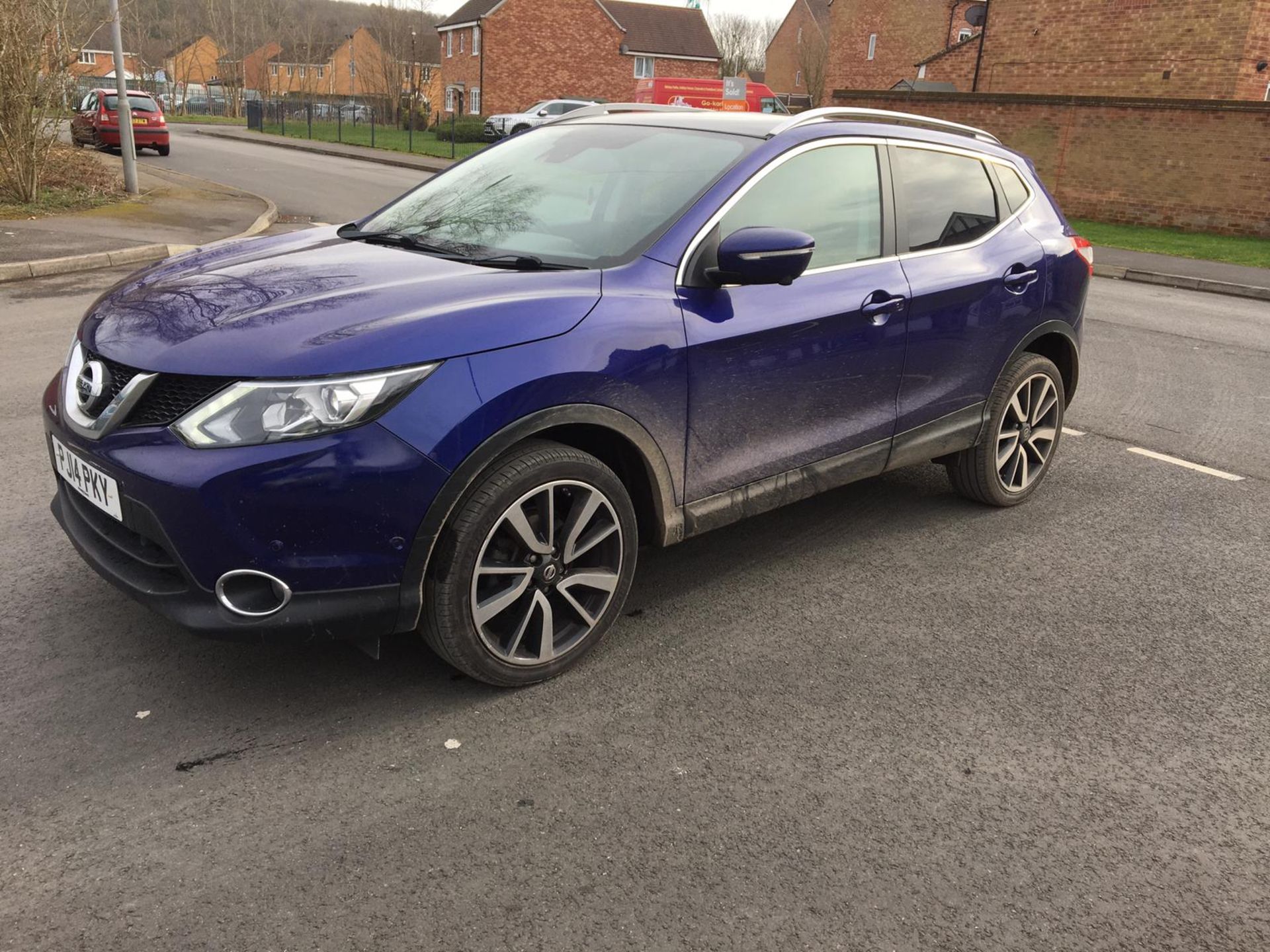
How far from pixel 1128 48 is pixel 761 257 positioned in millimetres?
29369

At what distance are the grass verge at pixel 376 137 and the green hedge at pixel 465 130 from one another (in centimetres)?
34

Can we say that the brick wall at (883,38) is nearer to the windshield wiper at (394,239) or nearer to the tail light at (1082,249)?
the tail light at (1082,249)

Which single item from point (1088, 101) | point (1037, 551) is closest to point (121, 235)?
point (1037, 551)

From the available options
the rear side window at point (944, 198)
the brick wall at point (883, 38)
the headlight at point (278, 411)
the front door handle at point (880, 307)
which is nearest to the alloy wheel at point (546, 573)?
the headlight at point (278, 411)

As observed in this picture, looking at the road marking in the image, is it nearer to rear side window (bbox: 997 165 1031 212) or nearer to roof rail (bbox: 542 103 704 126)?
rear side window (bbox: 997 165 1031 212)

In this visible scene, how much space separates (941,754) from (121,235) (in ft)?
41.0

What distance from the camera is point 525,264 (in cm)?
352

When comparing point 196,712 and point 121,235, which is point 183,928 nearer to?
point 196,712

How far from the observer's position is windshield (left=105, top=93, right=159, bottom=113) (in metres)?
28.9

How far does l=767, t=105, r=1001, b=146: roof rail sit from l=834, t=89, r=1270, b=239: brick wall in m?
19.2

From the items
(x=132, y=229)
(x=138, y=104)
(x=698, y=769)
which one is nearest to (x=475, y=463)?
(x=698, y=769)

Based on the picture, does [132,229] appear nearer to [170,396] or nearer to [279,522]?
[170,396]

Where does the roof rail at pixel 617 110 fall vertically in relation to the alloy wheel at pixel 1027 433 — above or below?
above

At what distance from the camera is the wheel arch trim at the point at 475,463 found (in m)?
2.95
